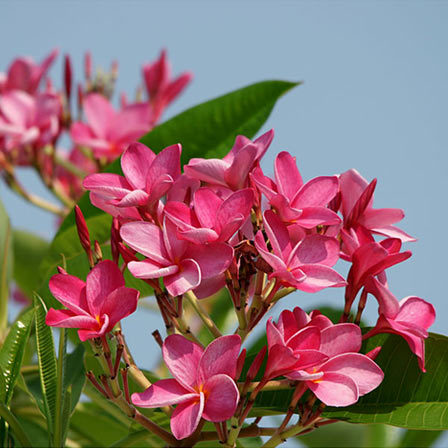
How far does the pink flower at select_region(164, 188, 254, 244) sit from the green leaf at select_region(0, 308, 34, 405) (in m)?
0.22

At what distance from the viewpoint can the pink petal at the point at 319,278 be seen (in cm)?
68

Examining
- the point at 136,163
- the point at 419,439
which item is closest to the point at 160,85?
the point at 419,439

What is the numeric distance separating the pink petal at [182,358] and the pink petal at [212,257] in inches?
2.7

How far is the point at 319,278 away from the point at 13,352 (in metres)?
0.36

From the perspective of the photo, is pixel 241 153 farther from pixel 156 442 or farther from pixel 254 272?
pixel 156 442

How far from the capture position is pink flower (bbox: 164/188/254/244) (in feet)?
2.21

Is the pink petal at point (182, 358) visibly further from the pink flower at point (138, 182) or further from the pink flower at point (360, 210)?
the pink flower at point (360, 210)

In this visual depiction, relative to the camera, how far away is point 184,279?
0.66 metres

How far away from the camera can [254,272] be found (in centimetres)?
73

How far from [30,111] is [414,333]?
1.38 m

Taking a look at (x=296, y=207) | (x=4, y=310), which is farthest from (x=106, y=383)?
(x=4, y=310)

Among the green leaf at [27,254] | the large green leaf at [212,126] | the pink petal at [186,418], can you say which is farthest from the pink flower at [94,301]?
the green leaf at [27,254]

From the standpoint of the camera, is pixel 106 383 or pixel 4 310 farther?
pixel 4 310

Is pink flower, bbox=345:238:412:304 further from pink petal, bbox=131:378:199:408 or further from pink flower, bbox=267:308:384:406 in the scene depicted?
pink petal, bbox=131:378:199:408
